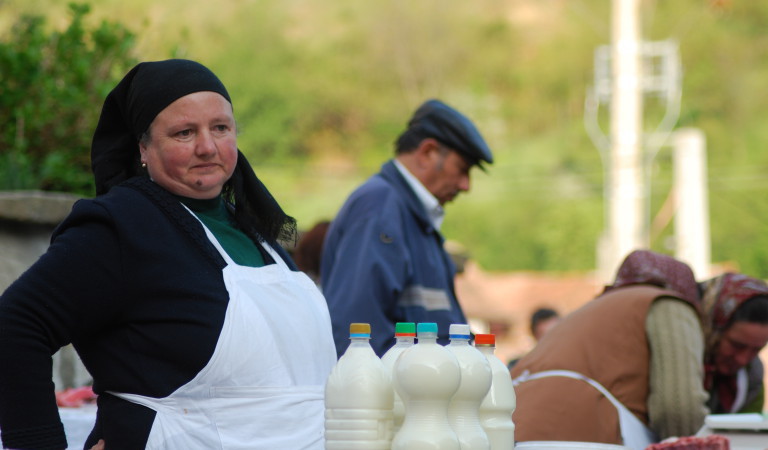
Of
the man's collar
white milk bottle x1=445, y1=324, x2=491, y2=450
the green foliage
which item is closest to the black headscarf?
white milk bottle x1=445, y1=324, x2=491, y2=450

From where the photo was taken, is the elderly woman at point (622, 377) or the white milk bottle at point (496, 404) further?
the elderly woman at point (622, 377)

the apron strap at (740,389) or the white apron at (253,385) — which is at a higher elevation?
the white apron at (253,385)

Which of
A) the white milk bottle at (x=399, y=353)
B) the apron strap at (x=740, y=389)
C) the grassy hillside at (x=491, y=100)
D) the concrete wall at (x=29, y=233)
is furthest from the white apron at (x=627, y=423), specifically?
the grassy hillside at (x=491, y=100)

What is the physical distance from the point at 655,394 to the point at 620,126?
1534 centimetres

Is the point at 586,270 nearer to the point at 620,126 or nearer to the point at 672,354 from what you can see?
the point at 620,126

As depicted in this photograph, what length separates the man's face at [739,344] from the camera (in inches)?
185

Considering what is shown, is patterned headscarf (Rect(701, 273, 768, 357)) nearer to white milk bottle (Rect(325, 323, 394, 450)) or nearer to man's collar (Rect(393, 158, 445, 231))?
man's collar (Rect(393, 158, 445, 231))

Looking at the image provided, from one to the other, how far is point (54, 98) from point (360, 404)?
3.84 m

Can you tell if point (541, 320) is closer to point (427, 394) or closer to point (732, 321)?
point (732, 321)

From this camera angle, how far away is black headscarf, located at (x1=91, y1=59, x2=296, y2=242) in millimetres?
2682

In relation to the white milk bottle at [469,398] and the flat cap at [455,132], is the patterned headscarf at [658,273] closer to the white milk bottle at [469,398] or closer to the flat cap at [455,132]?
the flat cap at [455,132]

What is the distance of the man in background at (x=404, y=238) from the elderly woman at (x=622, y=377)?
44cm

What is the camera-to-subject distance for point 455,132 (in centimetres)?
467

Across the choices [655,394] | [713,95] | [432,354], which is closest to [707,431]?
[655,394]
